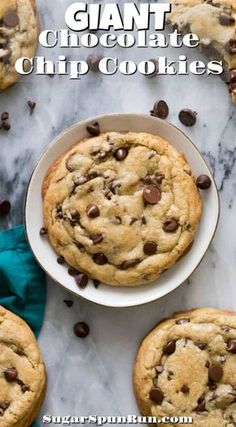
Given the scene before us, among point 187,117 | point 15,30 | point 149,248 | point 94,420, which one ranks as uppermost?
point 15,30

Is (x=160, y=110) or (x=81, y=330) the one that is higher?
(x=160, y=110)

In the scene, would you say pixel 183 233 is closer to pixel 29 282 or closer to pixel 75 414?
pixel 29 282

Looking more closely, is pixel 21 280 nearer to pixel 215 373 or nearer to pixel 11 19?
pixel 215 373

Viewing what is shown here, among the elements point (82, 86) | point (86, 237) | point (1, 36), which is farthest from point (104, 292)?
point (1, 36)

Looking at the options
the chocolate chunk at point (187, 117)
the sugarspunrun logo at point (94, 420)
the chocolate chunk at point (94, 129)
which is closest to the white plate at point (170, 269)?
the chocolate chunk at point (94, 129)

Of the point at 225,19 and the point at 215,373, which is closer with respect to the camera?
the point at 215,373

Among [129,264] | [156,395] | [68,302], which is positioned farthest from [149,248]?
[156,395]

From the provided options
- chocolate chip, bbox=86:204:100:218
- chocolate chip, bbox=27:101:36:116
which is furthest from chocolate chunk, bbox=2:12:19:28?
chocolate chip, bbox=86:204:100:218

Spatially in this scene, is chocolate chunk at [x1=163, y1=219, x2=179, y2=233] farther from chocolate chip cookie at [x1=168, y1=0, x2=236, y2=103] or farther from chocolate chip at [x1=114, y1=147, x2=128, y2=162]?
chocolate chip cookie at [x1=168, y1=0, x2=236, y2=103]
